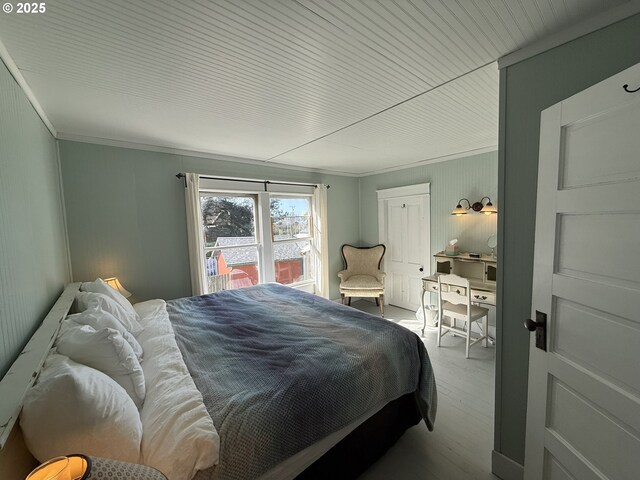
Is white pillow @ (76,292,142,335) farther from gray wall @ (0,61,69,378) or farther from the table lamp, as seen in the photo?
the table lamp

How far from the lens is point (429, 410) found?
1781mm

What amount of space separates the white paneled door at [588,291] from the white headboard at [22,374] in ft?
6.06

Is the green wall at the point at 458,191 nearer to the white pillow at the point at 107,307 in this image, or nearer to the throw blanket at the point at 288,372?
the throw blanket at the point at 288,372

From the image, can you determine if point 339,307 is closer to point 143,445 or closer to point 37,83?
point 143,445

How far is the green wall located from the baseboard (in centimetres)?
240

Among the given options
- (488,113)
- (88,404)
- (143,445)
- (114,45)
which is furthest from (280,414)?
(488,113)

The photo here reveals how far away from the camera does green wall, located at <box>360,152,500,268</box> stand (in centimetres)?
324

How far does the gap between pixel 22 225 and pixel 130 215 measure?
1.51 metres

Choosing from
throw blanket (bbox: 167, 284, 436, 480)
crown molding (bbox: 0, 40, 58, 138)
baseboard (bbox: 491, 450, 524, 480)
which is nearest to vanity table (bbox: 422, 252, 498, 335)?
throw blanket (bbox: 167, 284, 436, 480)

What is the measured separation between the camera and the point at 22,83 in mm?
1464

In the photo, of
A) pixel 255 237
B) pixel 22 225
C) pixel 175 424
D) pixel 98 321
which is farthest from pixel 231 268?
pixel 175 424

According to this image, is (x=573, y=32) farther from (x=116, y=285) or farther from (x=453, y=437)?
(x=116, y=285)

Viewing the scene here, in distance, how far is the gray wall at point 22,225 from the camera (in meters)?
1.07

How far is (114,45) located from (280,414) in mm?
1889
